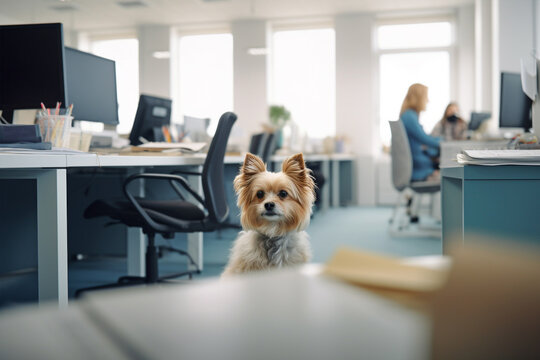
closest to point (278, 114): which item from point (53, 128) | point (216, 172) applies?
point (216, 172)

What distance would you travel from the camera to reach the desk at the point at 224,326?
21 cm

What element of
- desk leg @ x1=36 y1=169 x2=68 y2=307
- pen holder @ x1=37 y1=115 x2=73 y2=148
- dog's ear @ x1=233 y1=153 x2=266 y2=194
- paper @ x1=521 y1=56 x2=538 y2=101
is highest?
paper @ x1=521 y1=56 x2=538 y2=101

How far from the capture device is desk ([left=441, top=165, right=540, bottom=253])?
1324 millimetres

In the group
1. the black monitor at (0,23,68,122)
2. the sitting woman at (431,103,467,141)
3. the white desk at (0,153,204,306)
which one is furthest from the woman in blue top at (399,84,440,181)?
the white desk at (0,153,204,306)

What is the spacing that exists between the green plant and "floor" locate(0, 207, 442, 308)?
7.83 ft

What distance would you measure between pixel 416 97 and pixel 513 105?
1127mm

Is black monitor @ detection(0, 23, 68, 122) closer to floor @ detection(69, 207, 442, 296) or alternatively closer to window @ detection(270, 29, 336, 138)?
floor @ detection(69, 207, 442, 296)

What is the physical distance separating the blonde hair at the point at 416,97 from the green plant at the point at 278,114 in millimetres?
3838

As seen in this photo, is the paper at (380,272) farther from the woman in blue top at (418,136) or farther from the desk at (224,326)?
the woman in blue top at (418,136)

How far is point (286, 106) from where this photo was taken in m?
9.02

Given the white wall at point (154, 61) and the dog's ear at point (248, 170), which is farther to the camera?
the white wall at point (154, 61)

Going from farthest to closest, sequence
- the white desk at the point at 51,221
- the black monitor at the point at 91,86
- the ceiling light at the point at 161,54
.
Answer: the ceiling light at the point at 161,54 → the black monitor at the point at 91,86 → the white desk at the point at 51,221

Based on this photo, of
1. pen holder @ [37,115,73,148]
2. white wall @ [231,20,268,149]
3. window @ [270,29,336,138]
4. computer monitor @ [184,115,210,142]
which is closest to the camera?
pen holder @ [37,115,73,148]

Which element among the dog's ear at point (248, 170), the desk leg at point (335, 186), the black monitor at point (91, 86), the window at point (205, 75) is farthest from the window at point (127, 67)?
the dog's ear at point (248, 170)
